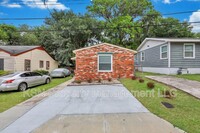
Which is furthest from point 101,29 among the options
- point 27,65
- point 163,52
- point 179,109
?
point 179,109

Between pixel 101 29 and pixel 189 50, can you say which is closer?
pixel 189 50

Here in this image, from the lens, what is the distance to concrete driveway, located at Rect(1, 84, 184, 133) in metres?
4.48

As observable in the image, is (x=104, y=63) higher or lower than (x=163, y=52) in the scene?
lower

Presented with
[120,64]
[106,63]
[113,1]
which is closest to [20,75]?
[106,63]

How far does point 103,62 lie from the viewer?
1495cm

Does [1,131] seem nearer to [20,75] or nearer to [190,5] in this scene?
[20,75]

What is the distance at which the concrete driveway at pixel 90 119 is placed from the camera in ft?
14.7

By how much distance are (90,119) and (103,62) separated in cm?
997

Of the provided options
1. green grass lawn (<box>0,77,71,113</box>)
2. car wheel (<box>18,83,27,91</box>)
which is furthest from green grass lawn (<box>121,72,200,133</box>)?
car wheel (<box>18,83,27,91</box>)

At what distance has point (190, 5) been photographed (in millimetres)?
18188

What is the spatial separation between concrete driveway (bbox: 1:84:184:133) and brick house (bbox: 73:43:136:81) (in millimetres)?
7680

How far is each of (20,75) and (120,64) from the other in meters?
7.79

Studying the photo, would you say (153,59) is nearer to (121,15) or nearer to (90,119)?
(90,119)

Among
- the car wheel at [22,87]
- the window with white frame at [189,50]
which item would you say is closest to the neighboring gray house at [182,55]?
the window with white frame at [189,50]
